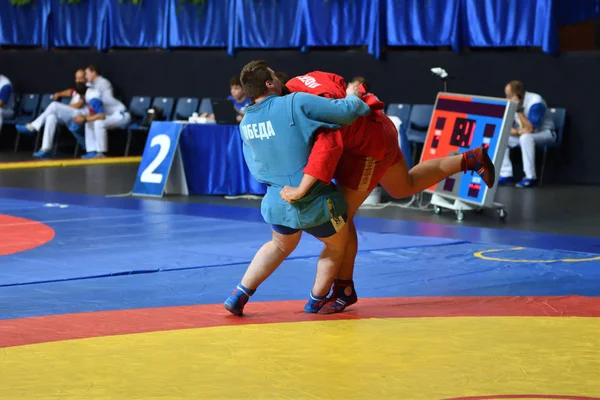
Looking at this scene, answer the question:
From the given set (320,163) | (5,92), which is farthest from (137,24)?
(320,163)

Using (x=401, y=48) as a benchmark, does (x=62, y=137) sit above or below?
below

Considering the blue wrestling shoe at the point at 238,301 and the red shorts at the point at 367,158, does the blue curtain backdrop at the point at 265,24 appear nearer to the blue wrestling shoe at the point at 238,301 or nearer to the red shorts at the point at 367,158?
the red shorts at the point at 367,158

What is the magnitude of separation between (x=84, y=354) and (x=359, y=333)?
130 centimetres

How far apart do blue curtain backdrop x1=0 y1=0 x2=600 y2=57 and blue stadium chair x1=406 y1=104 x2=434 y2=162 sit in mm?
852

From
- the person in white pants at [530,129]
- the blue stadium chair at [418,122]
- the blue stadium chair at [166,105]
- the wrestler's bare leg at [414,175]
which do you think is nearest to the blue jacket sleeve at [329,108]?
the wrestler's bare leg at [414,175]

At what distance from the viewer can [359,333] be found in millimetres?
5113

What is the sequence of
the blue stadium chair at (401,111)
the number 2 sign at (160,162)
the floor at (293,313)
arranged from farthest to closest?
the blue stadium chair at (401,111) → the number 2 sign at (160,162) → the floor at (293,313)

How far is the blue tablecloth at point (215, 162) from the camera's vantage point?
38.6ft

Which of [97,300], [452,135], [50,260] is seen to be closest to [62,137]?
[452,135]

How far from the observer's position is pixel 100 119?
1641cm

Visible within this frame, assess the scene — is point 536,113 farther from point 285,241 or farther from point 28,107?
point 28,107

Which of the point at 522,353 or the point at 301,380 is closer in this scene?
the point at 301,380

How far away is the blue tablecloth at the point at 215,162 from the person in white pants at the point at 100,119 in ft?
15.8

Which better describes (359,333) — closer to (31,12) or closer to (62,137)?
(62,137)
